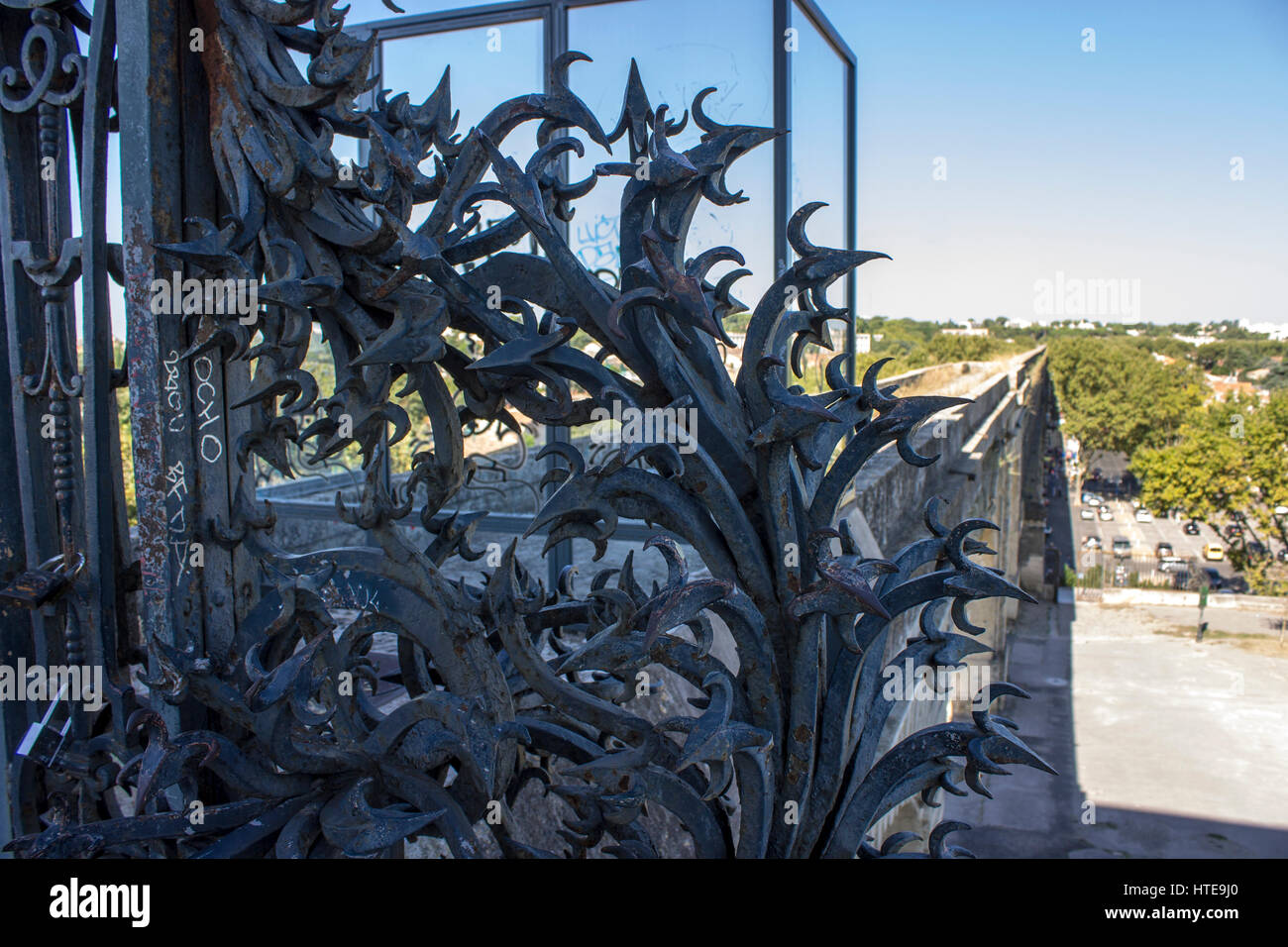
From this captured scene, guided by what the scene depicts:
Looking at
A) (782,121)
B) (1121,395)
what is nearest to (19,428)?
(782,121)

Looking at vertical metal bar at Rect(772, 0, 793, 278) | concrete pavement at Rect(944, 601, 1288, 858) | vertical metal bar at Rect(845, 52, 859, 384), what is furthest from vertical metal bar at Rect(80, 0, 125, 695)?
concrete pavement at Rect(944, 601, 1288, 858)

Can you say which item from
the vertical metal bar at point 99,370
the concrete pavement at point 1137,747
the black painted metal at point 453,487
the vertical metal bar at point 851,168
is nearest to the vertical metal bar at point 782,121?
the vertical metal bar at point 851,168

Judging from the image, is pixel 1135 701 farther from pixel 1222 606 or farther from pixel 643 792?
pixel 643 792

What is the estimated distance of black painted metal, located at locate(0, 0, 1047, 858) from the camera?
5.68ft

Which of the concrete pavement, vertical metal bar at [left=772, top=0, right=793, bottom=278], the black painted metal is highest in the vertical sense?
vertical metal bar at [left=772, top=0, right=793, bottom=278]

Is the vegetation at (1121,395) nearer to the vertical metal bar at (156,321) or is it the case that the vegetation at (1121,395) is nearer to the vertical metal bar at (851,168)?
the vertical metal bar at (851,168)

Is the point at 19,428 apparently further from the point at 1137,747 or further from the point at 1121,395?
the point at 1121,395

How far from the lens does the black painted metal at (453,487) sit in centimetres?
173

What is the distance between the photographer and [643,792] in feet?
5.57

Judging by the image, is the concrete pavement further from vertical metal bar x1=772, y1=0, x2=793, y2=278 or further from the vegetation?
the vegetation

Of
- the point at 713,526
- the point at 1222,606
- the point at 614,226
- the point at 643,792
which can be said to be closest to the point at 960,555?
the point at 713,526

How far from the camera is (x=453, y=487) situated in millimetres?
2016

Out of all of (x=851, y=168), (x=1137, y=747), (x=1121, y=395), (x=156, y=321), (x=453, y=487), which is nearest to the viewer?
(x=156, y=321)

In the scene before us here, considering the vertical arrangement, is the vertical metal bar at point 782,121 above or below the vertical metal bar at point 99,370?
above
